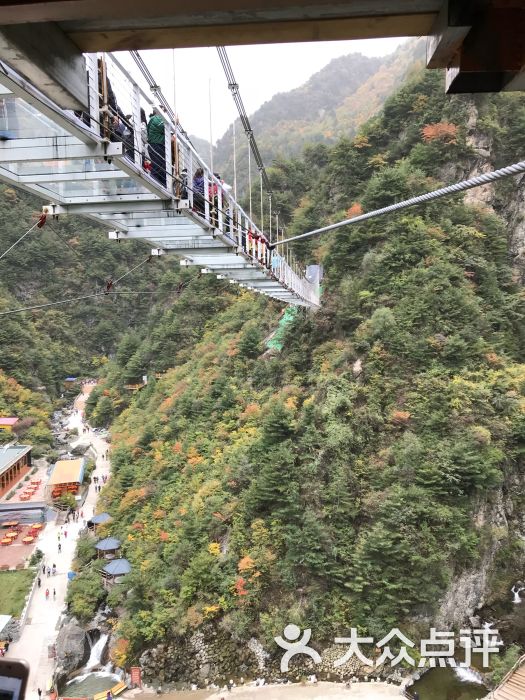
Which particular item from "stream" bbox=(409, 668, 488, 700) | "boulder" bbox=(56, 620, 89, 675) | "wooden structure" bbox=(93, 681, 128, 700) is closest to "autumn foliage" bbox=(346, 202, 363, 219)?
"stream" bbox=(409, 668, 488, 700)

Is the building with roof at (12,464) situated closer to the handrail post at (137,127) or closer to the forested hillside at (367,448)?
the forested hillside at (367,448)

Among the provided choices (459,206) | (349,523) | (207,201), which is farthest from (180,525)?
(459,206)

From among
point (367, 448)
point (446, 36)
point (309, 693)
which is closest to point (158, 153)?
point (446, 36)

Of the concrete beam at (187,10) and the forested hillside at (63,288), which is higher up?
the forested hillside at (63,288)

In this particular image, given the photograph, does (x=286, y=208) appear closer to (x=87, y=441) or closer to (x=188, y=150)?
(x=87, y=441)

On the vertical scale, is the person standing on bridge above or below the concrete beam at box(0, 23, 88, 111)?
above

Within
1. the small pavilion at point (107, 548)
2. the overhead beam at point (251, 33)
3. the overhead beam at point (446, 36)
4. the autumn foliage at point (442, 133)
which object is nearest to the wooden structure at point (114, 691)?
the small pavilion at point (107, 548)

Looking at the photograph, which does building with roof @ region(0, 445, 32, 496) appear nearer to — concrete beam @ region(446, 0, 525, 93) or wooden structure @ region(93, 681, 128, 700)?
wooden structure @ region(93, 681, 128, 700)

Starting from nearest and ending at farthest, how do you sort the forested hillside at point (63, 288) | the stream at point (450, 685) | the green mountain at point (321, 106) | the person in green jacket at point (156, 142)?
the person in green jacket at point (156, 142) → the stream at point (450, 685) → the forested hillside at point (63, 288) → the green mountain at point (321, 106)

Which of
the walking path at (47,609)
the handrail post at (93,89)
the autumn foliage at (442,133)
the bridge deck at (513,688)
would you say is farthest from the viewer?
the autumn foliage at (442,133)
